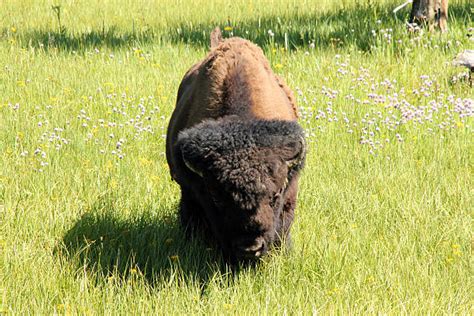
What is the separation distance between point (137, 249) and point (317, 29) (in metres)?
6.41

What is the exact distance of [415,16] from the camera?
9969mm

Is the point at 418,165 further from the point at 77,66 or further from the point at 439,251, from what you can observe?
the point at 77,66

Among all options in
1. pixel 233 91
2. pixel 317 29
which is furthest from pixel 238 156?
pixel 317 29

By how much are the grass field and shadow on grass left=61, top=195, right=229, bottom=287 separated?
0.05 feet

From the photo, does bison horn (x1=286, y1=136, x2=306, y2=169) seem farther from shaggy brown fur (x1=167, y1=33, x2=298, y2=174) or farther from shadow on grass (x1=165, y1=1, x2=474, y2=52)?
shadow on grass (x1=165, y1=1, x2=474, y2=52)

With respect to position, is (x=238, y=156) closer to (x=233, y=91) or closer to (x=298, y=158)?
(x=298, y=158)

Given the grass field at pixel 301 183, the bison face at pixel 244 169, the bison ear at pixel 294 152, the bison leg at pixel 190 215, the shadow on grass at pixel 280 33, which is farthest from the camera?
the shadow on grass at pixel 280 33

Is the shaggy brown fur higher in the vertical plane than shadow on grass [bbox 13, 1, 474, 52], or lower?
higher

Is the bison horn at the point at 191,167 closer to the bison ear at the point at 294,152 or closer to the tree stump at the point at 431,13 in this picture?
the bison ear at the point at 294,152

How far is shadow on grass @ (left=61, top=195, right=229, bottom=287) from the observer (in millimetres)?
4660

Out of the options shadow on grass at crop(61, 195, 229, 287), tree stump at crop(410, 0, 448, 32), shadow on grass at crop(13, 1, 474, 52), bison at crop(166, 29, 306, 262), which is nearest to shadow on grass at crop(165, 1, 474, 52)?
shadow on grass at crop(13, 1, 474, 52)

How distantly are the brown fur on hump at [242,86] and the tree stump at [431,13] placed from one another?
212 inches

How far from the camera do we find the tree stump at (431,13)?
986cm

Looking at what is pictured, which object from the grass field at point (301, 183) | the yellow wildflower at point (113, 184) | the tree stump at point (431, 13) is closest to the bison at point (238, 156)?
the grass field at point (301, 183)
